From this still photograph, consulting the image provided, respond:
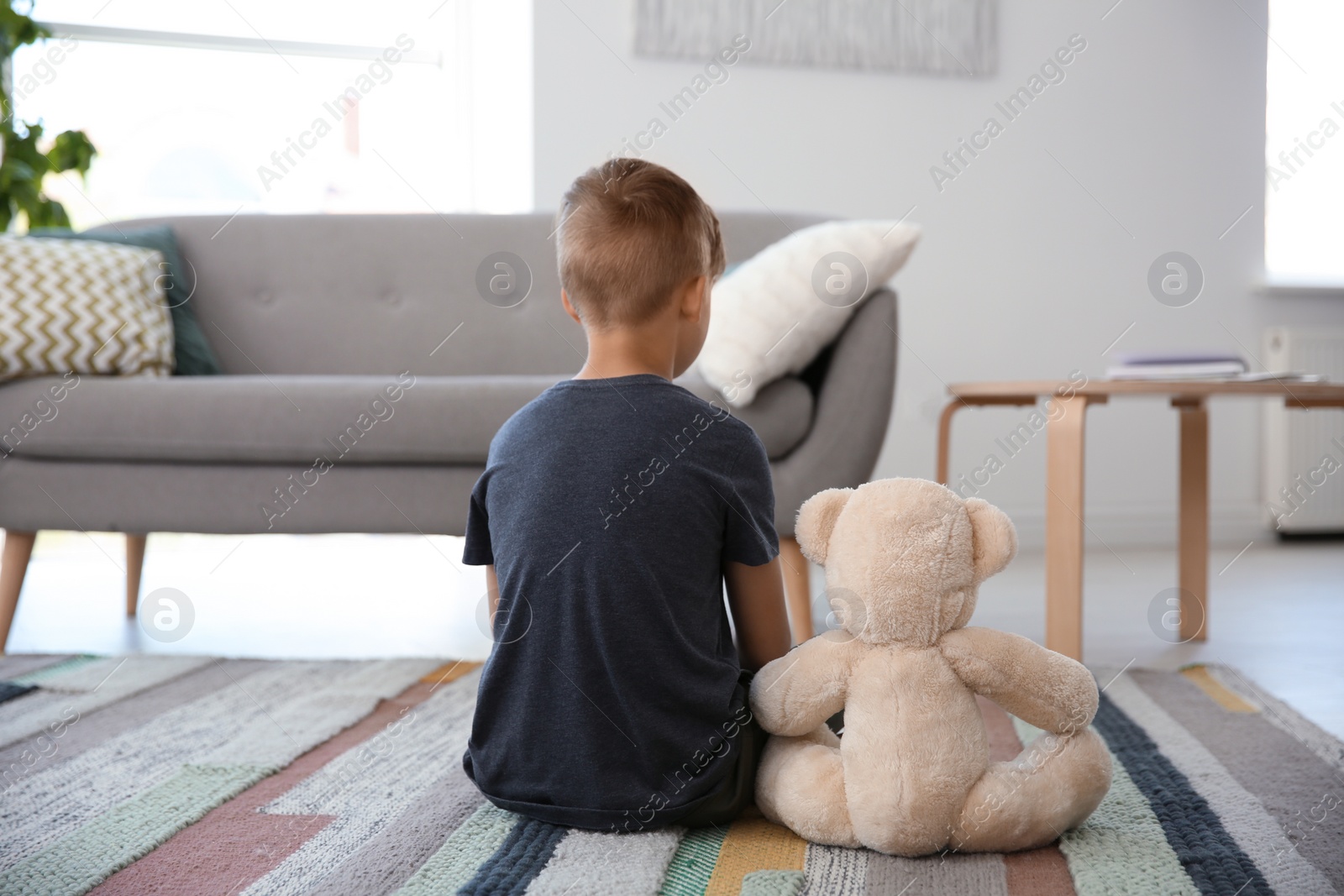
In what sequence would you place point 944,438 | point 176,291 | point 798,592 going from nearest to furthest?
point 798,592 → point 944,438 → point 176,291

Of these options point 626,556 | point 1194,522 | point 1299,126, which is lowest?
point 1194,522

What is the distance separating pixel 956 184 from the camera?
304 cm

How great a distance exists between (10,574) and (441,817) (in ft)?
3.74

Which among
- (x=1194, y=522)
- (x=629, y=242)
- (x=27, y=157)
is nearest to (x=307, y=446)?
(x=629, y=242)

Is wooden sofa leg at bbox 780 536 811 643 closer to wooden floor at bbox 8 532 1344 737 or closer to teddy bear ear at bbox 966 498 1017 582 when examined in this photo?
wooden floor at bbox 8 532 1344 737

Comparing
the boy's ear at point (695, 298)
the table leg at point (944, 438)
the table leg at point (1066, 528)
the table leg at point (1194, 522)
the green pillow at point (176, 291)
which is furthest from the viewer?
the green pillow at point (176, 291)

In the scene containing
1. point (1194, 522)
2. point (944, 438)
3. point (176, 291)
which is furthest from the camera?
point (176, 291)

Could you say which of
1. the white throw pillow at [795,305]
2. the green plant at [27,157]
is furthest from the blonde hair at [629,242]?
the green plant at [27,157]

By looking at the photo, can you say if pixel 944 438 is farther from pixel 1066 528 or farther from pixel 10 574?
pixel 10 574

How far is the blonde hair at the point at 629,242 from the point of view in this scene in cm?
84

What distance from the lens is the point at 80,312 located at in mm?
1813

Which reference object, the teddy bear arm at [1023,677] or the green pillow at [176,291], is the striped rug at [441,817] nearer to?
the teddy bear arm at [1023,677]

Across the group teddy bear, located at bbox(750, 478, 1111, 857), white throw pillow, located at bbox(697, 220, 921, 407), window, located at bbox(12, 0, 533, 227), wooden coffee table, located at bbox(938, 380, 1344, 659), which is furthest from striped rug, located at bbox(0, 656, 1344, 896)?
window, located at bbox(12, 0, 533, 227)

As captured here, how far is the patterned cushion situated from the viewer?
174 cm
